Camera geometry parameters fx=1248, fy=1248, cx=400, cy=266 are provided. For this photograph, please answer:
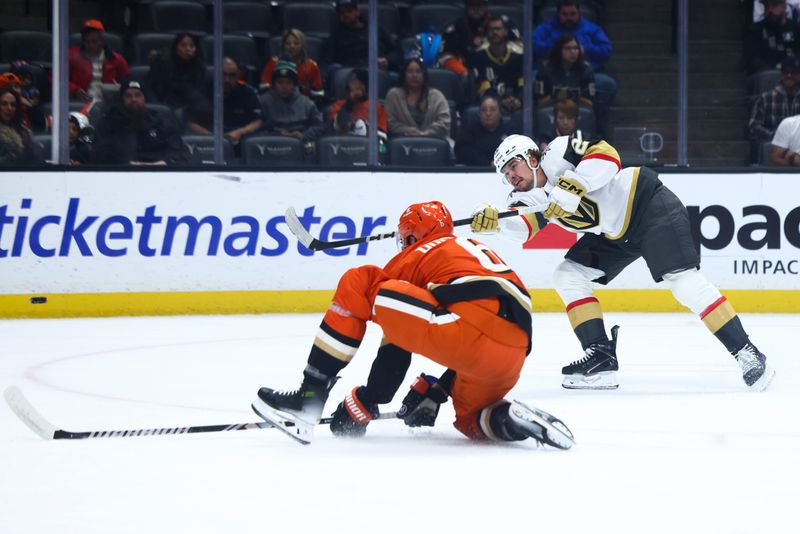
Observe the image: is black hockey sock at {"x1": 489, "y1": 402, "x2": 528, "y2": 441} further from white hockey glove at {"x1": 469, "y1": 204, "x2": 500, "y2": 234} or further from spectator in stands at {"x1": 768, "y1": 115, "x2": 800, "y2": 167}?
spectator in stands at {"x1": 768, "y1": 115, "x2": 800, "y2": 167}

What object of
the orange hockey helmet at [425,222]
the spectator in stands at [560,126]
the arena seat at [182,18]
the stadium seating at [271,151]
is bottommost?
the orange hockey helmet at [425,222]

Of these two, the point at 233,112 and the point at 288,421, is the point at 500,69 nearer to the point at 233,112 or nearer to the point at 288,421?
the point at 233,112

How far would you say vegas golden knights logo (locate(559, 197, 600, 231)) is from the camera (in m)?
4.99

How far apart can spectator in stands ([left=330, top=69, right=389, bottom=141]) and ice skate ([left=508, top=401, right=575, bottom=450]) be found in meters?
4.51

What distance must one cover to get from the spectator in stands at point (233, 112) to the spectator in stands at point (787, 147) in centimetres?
328

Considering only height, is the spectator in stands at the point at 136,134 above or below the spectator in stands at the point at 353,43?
below

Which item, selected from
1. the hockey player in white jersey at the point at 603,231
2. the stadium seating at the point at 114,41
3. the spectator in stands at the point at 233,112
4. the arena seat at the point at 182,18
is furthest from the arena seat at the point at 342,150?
the hockey player in white jersey at the point at 603,231

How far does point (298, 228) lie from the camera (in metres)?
5.22

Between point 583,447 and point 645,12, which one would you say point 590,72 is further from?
point 583,447

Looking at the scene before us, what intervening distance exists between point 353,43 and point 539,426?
4.95 meters

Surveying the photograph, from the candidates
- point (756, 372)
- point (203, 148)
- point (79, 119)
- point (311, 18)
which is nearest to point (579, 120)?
point (311, 18)

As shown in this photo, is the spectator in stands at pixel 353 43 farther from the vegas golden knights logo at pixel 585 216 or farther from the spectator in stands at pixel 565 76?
the vegas golden knights logo at pixel 585 216

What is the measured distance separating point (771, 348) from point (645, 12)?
A: 125 inches

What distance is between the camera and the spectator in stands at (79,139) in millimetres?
7508
